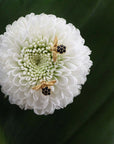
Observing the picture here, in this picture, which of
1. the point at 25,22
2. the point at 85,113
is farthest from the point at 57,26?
the point at 85,113

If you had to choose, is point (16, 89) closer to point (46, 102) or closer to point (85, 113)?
point (46, 102)

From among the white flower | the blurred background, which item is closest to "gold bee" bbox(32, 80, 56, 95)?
the white flower

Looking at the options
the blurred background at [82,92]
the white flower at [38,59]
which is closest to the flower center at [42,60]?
the white flower at [38,59]

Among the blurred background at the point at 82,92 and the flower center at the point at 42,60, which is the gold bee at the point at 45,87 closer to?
the flower center at the point at 42,60

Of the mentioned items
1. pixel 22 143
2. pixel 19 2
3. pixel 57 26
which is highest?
pixel 19 2

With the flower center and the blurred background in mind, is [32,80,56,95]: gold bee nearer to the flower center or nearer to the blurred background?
the flower center

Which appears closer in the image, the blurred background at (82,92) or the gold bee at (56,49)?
the gold bee at (56,49)

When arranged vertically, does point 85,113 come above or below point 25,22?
below
